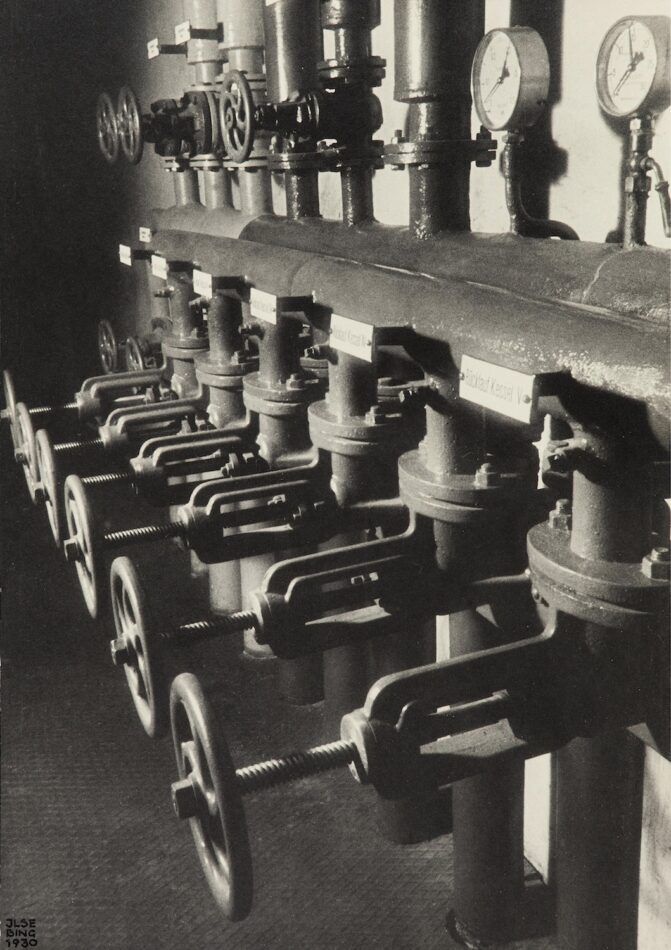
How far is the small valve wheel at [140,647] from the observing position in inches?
45.5

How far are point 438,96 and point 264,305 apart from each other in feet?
1.26

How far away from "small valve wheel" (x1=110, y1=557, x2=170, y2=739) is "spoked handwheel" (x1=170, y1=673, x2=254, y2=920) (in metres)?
0.14

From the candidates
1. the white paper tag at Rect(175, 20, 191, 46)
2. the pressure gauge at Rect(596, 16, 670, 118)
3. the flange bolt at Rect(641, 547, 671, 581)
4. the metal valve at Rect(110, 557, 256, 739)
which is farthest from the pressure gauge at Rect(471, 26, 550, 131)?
the white paper tag at Rect(175, 20, 191, 46)

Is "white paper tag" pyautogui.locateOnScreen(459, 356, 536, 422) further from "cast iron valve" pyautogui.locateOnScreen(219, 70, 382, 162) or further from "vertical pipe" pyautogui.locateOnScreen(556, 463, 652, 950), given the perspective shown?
"cast iron valve" pyautogui.locateOnScreen(219, 70, 382, 162)

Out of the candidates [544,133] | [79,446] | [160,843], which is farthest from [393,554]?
[79,446]

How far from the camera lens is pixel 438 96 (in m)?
1.30

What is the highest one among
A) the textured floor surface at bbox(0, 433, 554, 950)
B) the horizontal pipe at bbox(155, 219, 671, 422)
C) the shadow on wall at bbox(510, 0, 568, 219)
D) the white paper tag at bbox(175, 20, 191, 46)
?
the white paper tag at bbox(175, 20, 191, 46)

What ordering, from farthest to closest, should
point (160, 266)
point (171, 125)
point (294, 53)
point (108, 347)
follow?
point (108, 347)
point (171, 125)
point (160, 266)
point (294, 53)

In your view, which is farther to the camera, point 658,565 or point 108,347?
point 108,347

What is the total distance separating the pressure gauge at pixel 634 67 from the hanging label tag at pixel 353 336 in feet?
1.31

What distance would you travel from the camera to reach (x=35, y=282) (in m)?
3.53

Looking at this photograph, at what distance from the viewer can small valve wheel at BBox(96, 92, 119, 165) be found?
2586mm

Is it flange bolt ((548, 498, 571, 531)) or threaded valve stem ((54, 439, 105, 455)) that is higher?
flange bolt ((548, 498, 571, 531))

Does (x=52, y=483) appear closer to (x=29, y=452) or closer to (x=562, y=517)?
(x=29, y=452)
